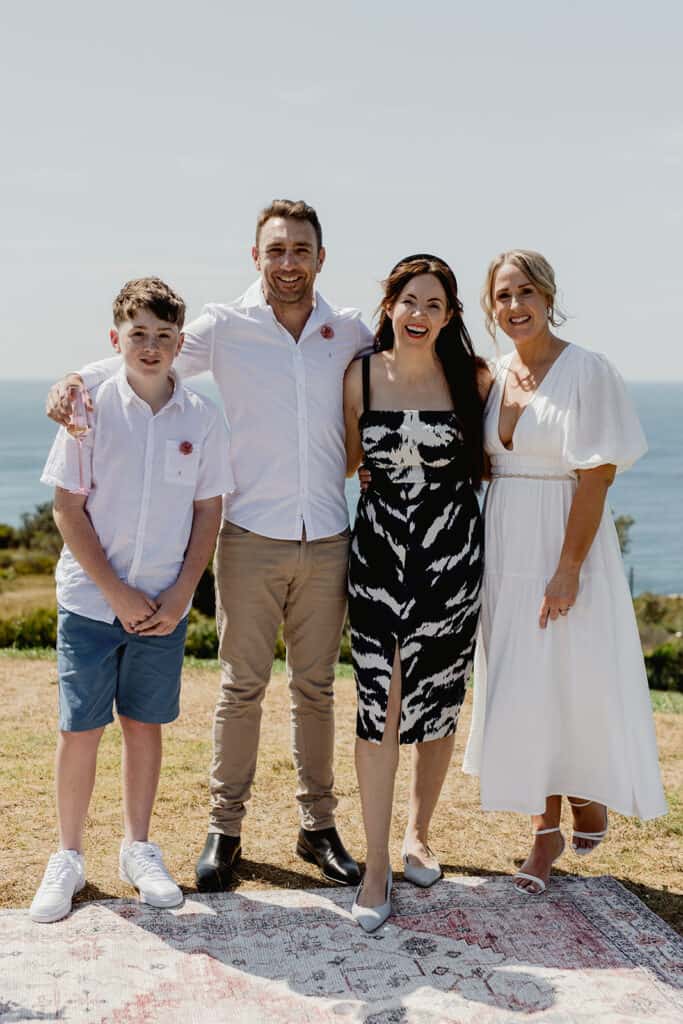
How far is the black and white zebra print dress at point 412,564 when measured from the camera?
354 cm

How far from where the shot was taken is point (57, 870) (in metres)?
3.47

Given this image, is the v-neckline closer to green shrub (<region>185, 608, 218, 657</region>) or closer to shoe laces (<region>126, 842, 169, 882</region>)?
shoe laces (<region>126, 842, 169, 882</region>)

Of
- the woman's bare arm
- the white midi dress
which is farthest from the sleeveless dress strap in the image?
the woman's bare arm

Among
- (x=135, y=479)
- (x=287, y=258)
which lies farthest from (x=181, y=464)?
(x=287, y=258)

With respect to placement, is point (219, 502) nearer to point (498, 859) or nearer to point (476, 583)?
point (476, 583)

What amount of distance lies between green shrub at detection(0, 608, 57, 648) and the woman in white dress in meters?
5.50

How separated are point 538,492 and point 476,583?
1.19 ft

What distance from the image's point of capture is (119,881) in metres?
3.79

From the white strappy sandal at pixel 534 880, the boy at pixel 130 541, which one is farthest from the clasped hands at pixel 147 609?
the white strappy sandal at pixel 534 880

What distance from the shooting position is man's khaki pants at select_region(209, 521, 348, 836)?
3.71 m

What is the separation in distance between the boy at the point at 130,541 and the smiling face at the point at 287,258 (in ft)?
1.35

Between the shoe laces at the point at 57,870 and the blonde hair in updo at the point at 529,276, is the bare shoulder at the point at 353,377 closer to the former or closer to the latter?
the blonde hair in updo at the point at 529,276

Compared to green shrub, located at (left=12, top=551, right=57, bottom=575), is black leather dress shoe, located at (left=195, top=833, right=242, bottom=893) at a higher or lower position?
higher

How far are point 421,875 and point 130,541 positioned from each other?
1528 mm
